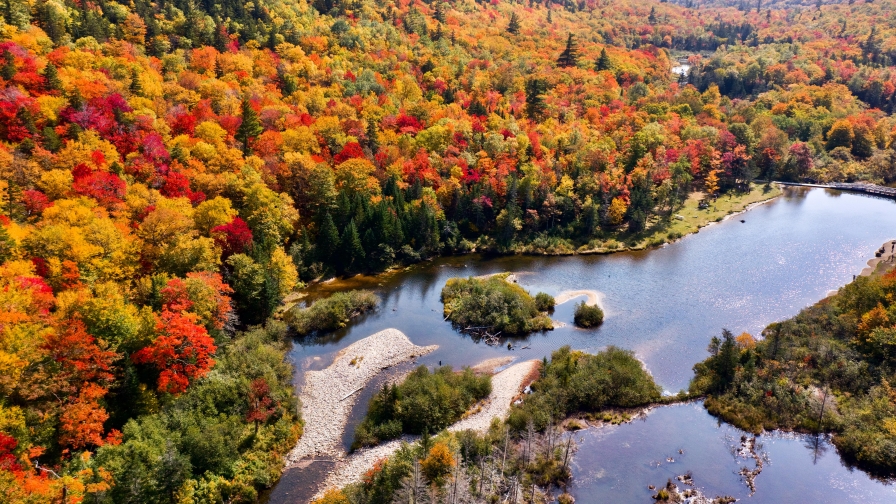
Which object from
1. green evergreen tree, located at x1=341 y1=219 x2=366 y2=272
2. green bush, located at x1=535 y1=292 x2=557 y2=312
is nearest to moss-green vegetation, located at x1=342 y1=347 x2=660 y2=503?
green bush, located at x1=535 y1=292 x2=557 y2=312

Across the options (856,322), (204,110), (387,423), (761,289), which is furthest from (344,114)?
(856,322)

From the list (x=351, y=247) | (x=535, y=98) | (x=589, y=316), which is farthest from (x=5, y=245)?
(x=535, y=98)

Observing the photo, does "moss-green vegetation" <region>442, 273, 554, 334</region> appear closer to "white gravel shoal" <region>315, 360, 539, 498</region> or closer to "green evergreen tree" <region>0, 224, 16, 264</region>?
"white gravel shoal" <region>315, 360, 539, 498</region>

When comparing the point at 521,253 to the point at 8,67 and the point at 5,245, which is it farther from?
the point at 8,67

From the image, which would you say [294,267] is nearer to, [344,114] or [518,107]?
[344,114]

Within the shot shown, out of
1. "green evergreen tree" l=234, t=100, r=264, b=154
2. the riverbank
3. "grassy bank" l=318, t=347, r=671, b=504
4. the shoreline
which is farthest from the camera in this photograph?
"green evergreen tree" l=234, t=100, r=264, b=154

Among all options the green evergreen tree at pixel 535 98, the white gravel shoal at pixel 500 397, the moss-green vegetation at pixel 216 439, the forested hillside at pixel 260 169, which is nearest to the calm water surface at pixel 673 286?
the white gravel shoal at pixel 500 397
